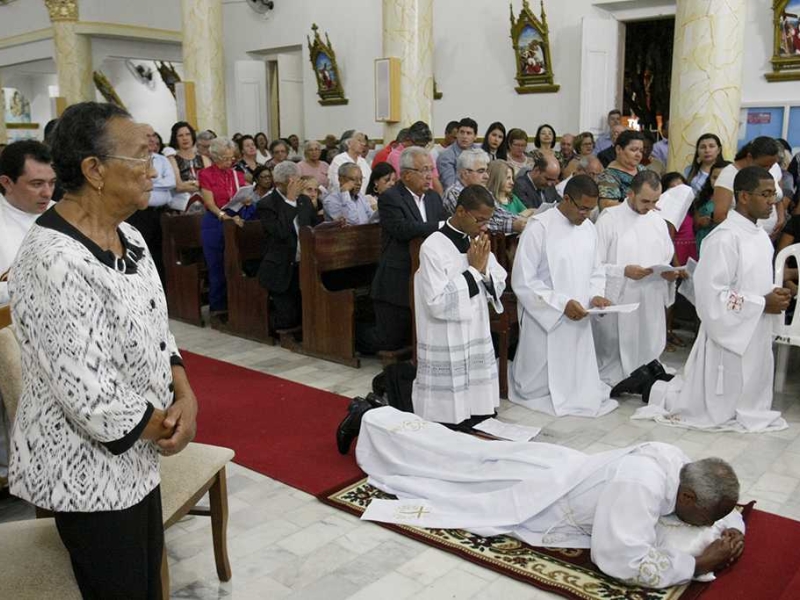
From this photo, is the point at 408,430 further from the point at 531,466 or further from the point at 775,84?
the point at 775,84

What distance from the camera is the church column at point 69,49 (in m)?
14.2

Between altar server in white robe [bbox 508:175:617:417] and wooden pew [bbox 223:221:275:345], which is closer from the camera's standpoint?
altar server in white robe [bbox 508:175:617:417]

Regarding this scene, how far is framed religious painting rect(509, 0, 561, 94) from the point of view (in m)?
10.6

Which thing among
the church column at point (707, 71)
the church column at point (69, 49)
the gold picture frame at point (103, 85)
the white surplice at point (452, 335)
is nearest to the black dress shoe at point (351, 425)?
the white surplice at point (452, 335)

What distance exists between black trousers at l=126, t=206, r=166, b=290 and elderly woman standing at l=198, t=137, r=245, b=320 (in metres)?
0.57

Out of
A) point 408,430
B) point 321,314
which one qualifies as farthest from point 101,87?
point 408,430

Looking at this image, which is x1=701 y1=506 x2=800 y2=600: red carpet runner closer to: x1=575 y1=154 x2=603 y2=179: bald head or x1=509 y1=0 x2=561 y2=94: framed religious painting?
x1=575 y1=154 x2=603 y2=179: bald head

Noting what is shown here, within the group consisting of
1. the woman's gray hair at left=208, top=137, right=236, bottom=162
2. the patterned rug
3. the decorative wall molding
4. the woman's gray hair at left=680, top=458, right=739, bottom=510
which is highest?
the decorative wall molding

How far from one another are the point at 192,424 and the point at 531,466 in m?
1.66

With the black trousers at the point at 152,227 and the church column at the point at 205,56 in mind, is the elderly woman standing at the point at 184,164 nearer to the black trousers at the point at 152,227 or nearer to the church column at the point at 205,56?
the black trousers at the point at 152,227

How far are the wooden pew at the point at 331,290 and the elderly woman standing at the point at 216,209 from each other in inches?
48.3

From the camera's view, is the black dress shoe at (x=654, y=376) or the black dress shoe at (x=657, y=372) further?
the black dress shoe at (x=657, y=372)

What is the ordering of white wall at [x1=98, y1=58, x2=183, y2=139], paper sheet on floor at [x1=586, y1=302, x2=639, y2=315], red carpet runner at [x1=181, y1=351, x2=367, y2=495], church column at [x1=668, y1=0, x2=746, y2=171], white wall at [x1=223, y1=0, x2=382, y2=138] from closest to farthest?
red carpet runner at [x1=181, y1=351, x2=367, y2=495] < paper sheet on floor at [x1=586, y1=302, x2=639, y2=315] < church column at [x1=668, y1=0, x2=746, y2=171] < white wall at [x1=223, y1=0, x2=382, y2=138] < white wall at [x1=98, y1=58, x2=183, y2=139]

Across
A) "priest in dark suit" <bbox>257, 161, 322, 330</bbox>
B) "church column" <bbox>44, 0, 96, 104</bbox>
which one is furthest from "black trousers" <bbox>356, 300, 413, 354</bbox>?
"church column" <bbox>44, 0, 96, 104</bbox>
